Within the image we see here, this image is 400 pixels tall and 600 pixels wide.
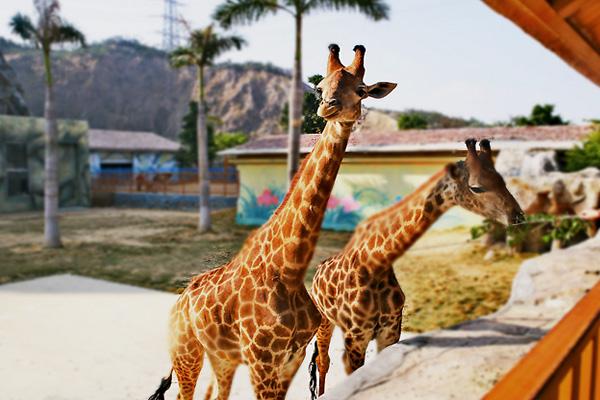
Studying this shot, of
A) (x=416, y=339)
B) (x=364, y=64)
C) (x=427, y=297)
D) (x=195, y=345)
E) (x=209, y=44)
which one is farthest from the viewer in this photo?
(x=209, y=44)

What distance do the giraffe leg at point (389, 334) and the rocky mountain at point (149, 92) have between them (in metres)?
55.9

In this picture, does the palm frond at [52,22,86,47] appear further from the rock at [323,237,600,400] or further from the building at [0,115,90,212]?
the rock at [323,237,600,400]

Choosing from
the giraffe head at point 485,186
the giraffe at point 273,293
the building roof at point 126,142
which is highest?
the building roof at point 126,142

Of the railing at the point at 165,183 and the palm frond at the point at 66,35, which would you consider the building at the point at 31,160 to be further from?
the palm frond at the point at 66,35

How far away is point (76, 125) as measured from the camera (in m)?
23.0

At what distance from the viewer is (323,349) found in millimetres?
1129

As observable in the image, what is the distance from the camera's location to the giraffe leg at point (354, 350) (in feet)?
3.42

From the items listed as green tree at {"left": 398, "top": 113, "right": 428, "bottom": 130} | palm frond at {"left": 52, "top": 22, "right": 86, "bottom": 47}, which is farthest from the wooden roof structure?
green tree at {"left": 398, "top": 113, "right": 428, "bottom": 130}

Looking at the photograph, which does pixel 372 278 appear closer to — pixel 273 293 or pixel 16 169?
pixel 273 293

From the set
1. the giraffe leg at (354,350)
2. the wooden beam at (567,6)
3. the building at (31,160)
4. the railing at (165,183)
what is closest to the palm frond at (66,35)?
the building at (31,160)

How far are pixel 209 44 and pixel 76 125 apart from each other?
11760 millimetres

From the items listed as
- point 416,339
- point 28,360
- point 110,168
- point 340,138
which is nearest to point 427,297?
point 416,339

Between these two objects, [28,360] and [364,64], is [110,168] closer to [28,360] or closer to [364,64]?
[28,360]

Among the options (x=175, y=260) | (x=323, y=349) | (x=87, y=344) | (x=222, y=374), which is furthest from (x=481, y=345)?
(x=175, y=260)
